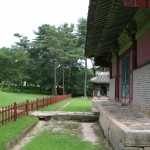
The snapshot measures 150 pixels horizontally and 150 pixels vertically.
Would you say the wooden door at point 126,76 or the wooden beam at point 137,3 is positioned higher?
the wooden beam at point 137,3

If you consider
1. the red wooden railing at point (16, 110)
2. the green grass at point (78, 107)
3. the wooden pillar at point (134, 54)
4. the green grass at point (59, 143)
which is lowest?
the green grass at point (78, 107)

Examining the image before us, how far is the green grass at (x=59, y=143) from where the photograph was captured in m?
10.0

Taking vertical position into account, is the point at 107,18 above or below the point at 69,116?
above

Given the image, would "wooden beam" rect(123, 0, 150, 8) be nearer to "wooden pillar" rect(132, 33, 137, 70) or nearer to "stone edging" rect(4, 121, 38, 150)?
"stone edging" rect(4, 121, 38, 150)

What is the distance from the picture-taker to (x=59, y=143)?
35.5 feet

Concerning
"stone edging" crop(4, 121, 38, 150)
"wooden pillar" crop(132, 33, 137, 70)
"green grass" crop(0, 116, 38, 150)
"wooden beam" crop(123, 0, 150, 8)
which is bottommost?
"stone edging" crop(4, 121, 38, 150)

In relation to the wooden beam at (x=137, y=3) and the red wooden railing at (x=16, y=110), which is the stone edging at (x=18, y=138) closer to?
the red wooden railing at (x=16, y=110)

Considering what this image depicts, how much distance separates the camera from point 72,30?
231ft

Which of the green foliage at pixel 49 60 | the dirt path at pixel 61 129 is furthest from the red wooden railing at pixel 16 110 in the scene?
the green foliage at pixel 49 60

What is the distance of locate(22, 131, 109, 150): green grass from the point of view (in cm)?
1002

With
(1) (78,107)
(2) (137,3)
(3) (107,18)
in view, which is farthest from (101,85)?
(2) (137,3)

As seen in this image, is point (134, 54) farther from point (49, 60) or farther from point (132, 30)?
point (49, 60)

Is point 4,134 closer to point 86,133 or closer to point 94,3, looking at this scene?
point 86,133

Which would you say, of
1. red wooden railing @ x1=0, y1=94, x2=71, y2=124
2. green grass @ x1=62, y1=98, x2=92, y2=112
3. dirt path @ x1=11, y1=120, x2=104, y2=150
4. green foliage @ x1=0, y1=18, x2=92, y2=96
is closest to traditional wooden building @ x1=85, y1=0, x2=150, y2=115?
dirt path @ x1=11, y1=120, x2=104, y2=150
